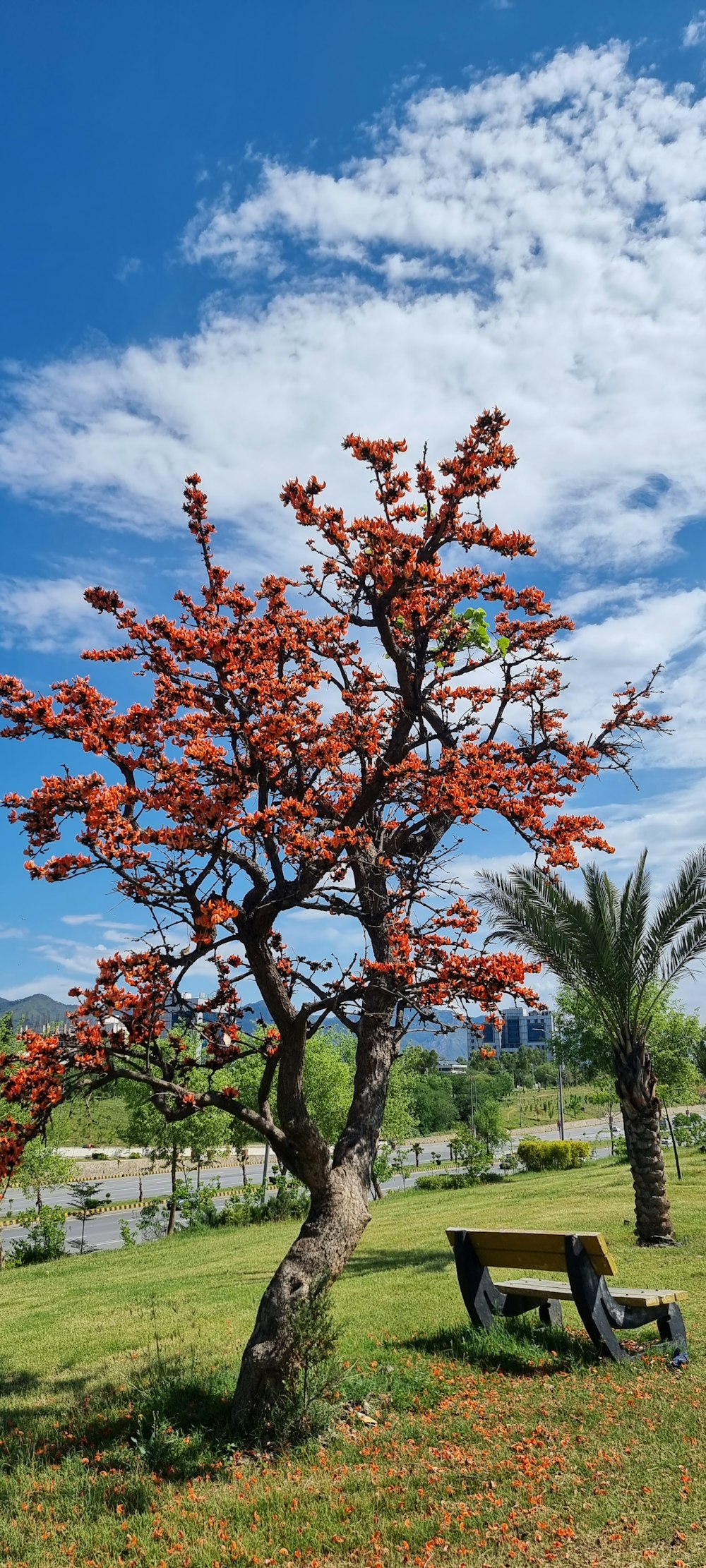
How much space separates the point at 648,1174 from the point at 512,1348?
6591 mm

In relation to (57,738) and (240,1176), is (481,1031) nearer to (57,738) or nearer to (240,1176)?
(57,738)

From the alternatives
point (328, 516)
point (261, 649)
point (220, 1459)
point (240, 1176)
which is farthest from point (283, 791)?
point (240, 1176)

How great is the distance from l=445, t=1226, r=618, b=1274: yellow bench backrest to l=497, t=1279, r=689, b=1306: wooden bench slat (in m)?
0.21

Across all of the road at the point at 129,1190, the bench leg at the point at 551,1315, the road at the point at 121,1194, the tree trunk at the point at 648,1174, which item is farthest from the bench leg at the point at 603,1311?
the road at the point at 121,1194

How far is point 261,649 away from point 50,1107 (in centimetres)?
378

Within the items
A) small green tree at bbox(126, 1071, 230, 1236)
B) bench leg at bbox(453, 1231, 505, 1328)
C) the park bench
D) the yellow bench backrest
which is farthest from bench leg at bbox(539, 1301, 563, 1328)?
small green tree at bbox(126, 1071, 230, 1236)

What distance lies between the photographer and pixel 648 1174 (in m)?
13.8

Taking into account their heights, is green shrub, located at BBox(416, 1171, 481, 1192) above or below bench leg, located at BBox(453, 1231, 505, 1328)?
below

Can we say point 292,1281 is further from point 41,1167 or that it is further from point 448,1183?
point 448,1183

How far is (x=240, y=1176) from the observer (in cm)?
5356

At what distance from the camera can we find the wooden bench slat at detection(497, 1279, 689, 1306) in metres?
7.68

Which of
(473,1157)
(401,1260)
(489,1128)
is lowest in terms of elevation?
(489,1128)

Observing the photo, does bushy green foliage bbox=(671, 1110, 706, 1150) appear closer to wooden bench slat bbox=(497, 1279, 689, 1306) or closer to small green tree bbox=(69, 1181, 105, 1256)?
small green tree bbox=(69, 1181, 105, 1256)

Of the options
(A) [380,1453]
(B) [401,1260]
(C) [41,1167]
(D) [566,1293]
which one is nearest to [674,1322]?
(D) [566,1293]
